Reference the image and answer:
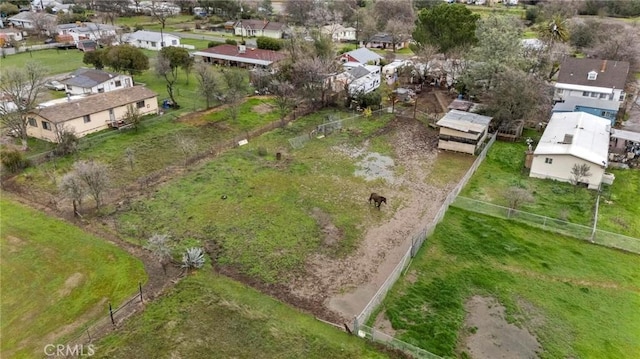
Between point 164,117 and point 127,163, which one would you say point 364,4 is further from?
point 127,163

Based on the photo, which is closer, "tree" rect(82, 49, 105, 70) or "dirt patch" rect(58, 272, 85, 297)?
"dirt patch" rect(58, 272, 85, 297)

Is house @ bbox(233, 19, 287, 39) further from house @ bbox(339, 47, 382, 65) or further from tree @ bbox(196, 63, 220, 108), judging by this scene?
tree @ bbox(196, 63, 220, 108)

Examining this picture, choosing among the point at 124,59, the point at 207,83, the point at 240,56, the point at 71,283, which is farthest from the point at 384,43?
the point at 71,283

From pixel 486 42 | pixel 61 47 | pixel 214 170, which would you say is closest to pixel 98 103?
pixel 214 170

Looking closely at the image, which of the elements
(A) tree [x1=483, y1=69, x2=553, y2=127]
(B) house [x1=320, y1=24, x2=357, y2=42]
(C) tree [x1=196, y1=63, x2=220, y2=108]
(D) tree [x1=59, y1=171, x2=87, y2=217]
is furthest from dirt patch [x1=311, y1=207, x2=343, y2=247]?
(B) house [x1=320, y1=24, x2=357, y2=42]

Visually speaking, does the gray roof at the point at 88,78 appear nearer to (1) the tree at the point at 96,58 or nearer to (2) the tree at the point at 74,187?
(1) the tree at the point at 96,58

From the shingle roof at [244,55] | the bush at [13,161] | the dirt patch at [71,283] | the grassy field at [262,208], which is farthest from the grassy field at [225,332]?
the shingle roof at [244,55]

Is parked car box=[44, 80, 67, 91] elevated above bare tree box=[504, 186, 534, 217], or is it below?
above
